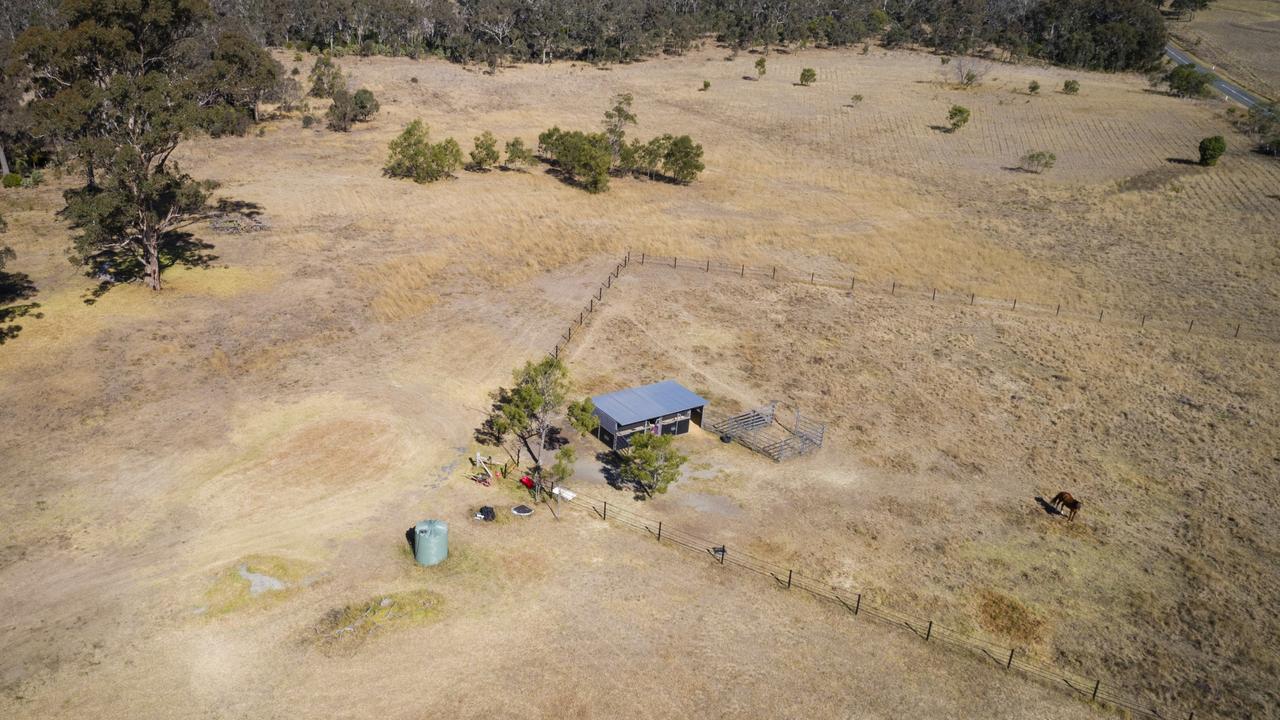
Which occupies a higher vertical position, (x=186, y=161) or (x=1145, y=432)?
(x=186, y=161)

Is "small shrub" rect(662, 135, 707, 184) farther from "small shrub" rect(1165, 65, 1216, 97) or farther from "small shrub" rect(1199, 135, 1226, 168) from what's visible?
"small shrub" rect(1165, 65, 1216, 97)

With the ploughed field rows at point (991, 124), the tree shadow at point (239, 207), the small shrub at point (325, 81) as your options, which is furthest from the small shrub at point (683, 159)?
the small shrub at point (325, 81)

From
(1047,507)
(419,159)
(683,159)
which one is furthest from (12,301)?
(1047,507)

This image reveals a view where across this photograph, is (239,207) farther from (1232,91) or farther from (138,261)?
(1232,91)

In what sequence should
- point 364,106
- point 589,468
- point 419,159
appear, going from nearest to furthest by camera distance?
point 589,468
point 419,159
point 364,106

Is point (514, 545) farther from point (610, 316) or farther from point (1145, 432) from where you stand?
point (1145, 432)

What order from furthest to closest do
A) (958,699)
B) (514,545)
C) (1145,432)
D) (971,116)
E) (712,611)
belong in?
(971,116), (1145,432), (514,545), (712,611), (958,699)

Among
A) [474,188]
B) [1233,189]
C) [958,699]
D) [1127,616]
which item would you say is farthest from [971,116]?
[958,699]
